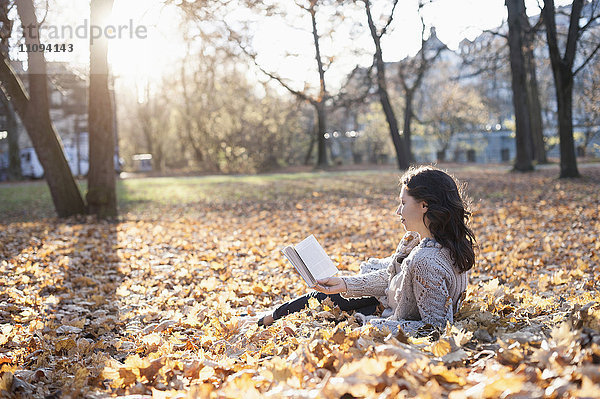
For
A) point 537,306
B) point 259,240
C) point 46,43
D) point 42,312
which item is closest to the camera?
point 537,306

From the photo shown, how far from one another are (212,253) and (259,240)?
1.27 meters

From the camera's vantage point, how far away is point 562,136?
15.2m

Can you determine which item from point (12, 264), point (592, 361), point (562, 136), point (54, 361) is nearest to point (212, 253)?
point (12, 264)

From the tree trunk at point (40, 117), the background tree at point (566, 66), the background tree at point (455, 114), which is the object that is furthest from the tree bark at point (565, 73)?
the background tree at point (455, 114)

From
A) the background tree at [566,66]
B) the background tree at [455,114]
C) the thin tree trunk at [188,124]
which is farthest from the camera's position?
the background tree at [455,114]

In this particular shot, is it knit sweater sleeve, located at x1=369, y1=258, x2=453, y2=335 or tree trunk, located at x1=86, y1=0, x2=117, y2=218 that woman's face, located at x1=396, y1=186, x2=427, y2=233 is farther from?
tree trunk, located at x1=86, y1=0, x2=117, y2=218

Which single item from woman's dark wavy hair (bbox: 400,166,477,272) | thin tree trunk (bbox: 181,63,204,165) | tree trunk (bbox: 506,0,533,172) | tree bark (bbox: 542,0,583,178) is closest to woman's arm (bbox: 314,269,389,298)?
woman's dark wavy hair (bbox: 400,166,477,272)

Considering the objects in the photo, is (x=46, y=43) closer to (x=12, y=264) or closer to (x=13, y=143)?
(x=12, y=264)

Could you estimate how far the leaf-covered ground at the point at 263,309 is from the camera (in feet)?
7.85

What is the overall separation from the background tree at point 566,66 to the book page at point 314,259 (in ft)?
41.9

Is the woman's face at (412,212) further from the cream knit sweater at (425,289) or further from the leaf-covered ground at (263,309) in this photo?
the leaf-covered ground at (263,309)

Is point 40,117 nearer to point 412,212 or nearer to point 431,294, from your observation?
point 412,212

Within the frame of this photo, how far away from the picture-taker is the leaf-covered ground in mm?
2393

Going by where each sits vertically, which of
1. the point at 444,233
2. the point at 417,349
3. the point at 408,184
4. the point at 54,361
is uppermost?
the point at 408,184
